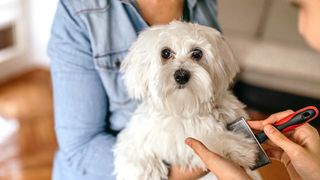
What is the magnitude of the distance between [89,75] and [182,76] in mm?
256

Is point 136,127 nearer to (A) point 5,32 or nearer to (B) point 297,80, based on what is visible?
(B) point 297,80

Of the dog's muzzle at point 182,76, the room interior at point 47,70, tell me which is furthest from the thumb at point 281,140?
the room interior at point 47,70

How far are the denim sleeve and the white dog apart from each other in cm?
7

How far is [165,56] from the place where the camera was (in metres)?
1.07

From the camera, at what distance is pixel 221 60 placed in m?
1.06

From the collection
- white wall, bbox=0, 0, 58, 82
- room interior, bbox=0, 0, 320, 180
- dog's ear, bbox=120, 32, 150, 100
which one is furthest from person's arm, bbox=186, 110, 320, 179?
white wall, bbox=0, 0, 58, 82

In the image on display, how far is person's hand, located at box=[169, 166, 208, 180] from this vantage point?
40.7 inches

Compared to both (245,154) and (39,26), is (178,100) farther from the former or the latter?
(39,26)

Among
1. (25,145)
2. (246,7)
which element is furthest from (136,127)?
(246,7)

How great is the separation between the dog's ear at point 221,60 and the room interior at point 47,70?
140 centimetres

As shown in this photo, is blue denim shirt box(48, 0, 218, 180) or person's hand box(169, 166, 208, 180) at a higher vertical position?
blue denim shirt box(48, 0, 218, 180)

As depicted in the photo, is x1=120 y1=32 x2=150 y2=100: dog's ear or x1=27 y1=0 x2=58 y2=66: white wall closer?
x1=120 y1=32 x2=150 y2=100: dog's ear

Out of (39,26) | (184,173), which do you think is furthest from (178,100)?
(39,26)

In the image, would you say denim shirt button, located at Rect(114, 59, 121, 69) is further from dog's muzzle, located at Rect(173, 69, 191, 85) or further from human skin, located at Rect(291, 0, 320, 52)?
human skin, located at Rect(291, 0, 320, 52)
